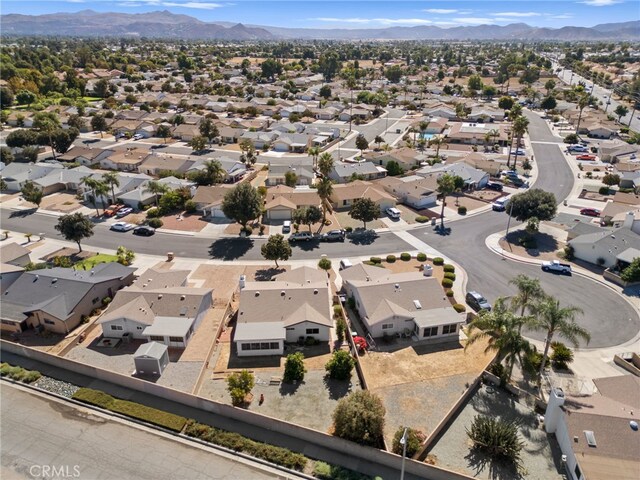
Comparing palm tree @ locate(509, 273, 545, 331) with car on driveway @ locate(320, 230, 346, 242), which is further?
car on driveway @ locate(320, 230, 346, 242)

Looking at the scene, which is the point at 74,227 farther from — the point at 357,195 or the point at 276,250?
the point at 357,195

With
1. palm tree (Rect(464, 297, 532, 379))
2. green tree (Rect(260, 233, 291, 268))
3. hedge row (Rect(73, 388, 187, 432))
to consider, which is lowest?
hedge row (Rect(73, 388, 187, 432))

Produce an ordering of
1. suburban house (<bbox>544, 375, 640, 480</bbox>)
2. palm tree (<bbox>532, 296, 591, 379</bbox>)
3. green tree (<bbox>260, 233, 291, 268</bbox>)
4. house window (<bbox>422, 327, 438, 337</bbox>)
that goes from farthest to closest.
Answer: green tree (<bbox>260, 233, 291, 268</bbox>)
house window (<bbox>422, 327, 438, 337</bbox>)
palm tree (<bbox>532, 296, 591, 379</bbox>)
suburban house (<bbox>544, 375, 640, 480</bbox>)

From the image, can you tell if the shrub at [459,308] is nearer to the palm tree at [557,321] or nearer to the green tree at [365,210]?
the palm tree at [557,321]

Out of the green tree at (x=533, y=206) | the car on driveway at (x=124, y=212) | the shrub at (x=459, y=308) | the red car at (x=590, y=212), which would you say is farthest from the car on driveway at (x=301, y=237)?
the red car at (x=590, y=212)

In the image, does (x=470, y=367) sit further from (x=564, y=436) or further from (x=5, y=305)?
(x=5, y=305)

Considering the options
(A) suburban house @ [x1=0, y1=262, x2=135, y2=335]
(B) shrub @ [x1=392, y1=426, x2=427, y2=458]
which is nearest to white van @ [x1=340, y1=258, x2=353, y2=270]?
(A) suburban house @ [x1=0, y1=262, x2=135, y2=335]

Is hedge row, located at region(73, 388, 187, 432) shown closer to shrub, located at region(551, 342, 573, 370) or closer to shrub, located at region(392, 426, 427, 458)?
shrub, located at region(392, 426, 427, 458)

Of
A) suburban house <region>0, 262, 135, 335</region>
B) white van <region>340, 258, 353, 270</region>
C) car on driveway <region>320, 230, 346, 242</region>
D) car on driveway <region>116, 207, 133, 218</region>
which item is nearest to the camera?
suburban house <region>0, 262, 135, 335</region>
